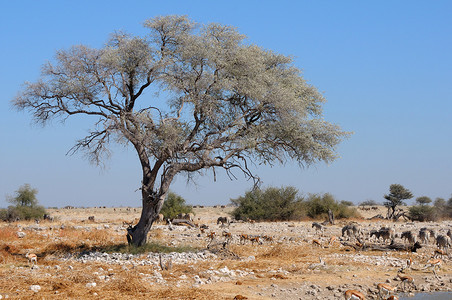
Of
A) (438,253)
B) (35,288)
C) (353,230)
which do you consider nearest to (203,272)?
(35,288)

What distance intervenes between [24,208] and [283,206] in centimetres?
2315

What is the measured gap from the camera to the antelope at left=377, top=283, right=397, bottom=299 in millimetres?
12927

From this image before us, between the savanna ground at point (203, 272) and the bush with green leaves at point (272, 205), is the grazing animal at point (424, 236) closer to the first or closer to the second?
the savanna ground at point (203, 272)

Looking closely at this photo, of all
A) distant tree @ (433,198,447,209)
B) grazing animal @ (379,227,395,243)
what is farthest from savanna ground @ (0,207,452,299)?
distant tree @ (433,198,447,209)

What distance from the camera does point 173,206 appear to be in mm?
44375

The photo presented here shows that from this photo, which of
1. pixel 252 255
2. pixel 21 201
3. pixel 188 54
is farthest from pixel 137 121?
pixel 21 201

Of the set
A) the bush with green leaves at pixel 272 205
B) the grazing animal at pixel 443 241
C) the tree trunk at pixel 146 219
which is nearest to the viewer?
the tree trunk at pixel 146 219

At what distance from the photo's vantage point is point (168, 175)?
19266mm

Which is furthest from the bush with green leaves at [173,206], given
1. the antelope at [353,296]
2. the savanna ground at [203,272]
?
the antelope at [353,296]

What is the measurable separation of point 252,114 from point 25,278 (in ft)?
35.1

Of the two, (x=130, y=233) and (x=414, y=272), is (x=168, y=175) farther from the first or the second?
(x=414, y=272)

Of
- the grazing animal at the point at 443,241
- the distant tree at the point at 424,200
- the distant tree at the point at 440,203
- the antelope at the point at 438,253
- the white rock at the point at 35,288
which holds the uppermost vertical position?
the distant tree at the point at 424,200

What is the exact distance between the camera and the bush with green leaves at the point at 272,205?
4181 cm

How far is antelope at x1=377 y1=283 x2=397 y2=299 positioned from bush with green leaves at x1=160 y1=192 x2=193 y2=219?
3058cm
